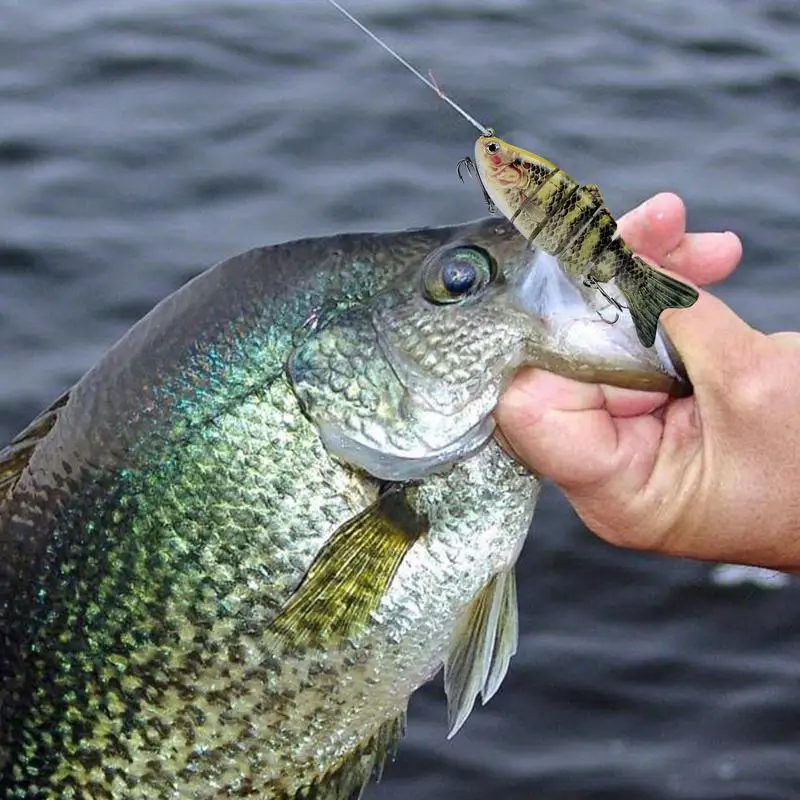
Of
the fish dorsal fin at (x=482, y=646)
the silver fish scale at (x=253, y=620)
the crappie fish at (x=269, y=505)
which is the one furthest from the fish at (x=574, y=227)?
the fish dorsal fin at (x=482, y=646)

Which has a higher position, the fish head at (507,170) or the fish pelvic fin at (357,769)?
the fish head at (507,170)

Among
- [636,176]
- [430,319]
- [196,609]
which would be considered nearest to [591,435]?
[430,319]

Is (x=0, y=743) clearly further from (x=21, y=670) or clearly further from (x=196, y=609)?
(x=196, y=609)

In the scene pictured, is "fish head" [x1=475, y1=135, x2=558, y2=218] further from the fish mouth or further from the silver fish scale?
the silver fish scale

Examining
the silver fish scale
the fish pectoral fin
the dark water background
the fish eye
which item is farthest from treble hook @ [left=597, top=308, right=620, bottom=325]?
the dark water background

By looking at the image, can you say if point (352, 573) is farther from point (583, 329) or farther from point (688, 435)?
point (688, 435)

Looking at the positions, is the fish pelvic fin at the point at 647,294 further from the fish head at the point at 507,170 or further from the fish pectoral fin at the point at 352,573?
the fish pectoral fin at the point at 352,573
